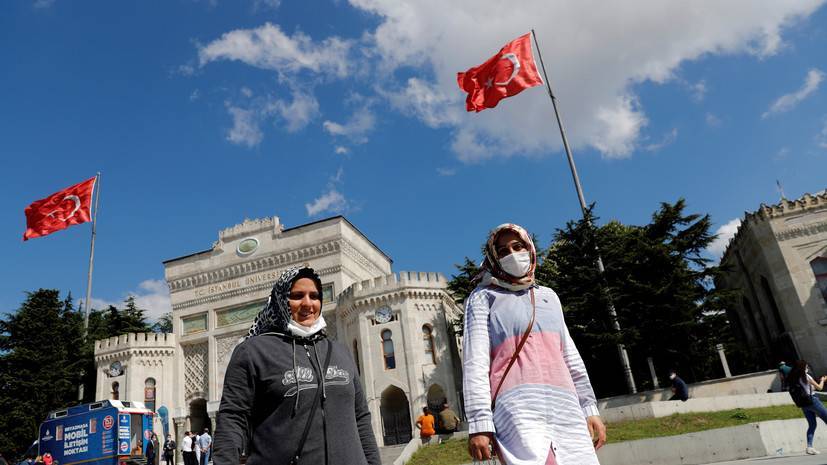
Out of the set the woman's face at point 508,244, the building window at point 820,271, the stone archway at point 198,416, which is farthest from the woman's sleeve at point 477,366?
the stone archway at point 198,416

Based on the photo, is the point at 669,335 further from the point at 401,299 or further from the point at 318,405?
the point at 318,405

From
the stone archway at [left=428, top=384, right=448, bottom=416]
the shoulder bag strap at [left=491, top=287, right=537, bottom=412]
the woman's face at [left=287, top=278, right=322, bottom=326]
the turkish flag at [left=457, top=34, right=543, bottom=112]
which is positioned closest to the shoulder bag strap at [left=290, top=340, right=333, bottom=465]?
the woman's face at [left=287, top=278, right=322, bottom=326]

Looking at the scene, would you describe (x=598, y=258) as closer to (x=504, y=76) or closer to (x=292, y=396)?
(x=504, y=76)

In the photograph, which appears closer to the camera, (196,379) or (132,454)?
(132,454)

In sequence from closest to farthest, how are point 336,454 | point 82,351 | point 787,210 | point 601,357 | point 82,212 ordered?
point 336,454 < point 601,357 < point 787,210 < point 82,212 < point 82,351

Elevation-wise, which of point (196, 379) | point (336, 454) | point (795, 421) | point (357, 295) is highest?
point (357, 295)

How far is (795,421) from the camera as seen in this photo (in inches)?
444

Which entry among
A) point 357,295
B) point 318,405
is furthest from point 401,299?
point 318,405

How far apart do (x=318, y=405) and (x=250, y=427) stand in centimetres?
40

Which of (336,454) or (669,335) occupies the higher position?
(669,335)

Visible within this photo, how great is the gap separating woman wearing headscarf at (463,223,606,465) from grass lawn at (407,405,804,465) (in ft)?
37.2

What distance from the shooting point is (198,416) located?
35.1m

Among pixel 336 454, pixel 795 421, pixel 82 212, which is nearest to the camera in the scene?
pixel 336 454

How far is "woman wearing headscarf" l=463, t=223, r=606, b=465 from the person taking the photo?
11.1 feet
